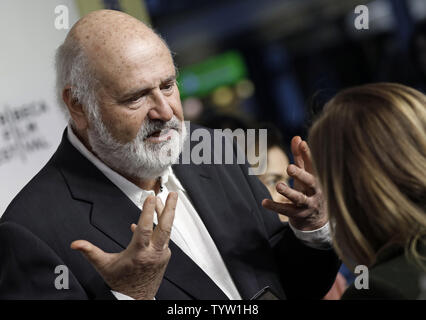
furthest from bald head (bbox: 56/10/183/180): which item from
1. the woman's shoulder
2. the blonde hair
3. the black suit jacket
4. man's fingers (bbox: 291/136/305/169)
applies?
the woman's shoulder

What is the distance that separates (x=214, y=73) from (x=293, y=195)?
251 inches

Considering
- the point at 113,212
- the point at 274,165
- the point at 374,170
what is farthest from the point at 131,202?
the point at 274,165

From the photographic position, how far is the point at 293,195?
1.72m

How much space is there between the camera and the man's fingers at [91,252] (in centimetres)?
138

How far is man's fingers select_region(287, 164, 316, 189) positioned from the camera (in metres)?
1.71

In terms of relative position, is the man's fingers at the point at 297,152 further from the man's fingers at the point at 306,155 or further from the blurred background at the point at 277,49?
the blurred background at the point at 277,49

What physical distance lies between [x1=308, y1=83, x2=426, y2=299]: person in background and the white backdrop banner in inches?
57.8

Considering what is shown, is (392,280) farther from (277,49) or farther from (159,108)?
(277,49)

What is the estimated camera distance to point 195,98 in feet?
26.0

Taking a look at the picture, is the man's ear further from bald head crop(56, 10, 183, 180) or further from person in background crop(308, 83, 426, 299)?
person in background crop(308, 83, 426, 299)

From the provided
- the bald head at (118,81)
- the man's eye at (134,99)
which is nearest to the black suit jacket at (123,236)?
the bald head at (118,81)

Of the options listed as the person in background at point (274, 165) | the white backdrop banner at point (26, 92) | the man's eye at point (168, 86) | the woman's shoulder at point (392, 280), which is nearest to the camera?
the woman's shoulder at point (392, 280)
